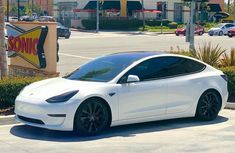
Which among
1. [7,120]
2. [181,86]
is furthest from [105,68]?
[7,120]

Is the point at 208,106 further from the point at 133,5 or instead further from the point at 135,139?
the point at 133,5

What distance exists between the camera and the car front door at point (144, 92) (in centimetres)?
942

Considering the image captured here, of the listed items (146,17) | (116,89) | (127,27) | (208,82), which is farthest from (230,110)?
(146,17)

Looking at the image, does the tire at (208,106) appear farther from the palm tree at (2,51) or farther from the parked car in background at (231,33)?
the parked car in background at (231,33)

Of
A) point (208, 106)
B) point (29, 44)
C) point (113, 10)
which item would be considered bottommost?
point (208, 106)

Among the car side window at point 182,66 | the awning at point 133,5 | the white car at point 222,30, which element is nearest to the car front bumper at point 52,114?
the car side window at point 182,66

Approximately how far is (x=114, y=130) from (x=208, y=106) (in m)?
1.94

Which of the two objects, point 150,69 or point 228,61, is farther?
point 228,61

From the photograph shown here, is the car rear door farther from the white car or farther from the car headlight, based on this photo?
the white car

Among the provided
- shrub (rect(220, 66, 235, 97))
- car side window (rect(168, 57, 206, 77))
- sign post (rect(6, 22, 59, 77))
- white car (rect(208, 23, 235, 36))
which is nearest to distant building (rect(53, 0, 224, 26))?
white car (rect(208, 23, 235, 36))

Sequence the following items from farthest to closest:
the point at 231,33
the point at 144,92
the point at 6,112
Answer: the point at 231,33
the point at 6,112
the point at 144,92

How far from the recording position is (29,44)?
1520cm

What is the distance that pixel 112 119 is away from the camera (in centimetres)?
930

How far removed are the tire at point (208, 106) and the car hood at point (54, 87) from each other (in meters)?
2.16
